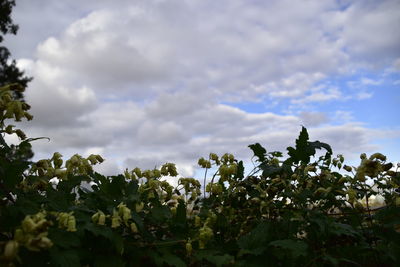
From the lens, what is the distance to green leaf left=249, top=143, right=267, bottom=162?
3123 mm

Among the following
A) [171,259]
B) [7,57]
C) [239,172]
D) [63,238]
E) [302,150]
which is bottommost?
[171,259]

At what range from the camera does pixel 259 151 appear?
10.2 ft

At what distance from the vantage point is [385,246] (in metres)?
2.45

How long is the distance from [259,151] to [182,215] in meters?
1.02

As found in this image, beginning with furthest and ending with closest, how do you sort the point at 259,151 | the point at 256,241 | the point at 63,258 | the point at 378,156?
the point at 259,151
the point at 378,156
the point at 256,241
the point at 63,258

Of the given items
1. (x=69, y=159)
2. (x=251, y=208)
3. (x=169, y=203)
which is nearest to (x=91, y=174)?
(x=69, y=159)

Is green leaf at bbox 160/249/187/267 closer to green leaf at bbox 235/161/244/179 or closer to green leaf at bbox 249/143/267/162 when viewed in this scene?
green leaf at bbox 235/161/244/179

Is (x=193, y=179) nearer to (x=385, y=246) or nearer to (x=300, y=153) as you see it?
(x=300, y=153)

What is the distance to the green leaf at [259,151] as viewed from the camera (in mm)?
3123

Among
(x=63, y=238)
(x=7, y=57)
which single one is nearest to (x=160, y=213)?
(x=63, y=238)

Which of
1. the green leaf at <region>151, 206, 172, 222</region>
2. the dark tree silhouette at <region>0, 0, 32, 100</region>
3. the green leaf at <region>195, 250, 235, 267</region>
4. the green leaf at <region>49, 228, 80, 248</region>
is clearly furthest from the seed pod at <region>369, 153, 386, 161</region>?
the dark tree silhouette at <region>0, 0, 32, 100</region>

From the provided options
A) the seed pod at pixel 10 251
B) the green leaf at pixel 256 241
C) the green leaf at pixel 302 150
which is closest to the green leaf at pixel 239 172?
the green leaf at pixel 302 150

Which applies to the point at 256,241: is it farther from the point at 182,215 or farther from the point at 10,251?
the point at 10,251

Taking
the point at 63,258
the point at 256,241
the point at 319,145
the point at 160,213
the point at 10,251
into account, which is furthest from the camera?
the point at 319,145
